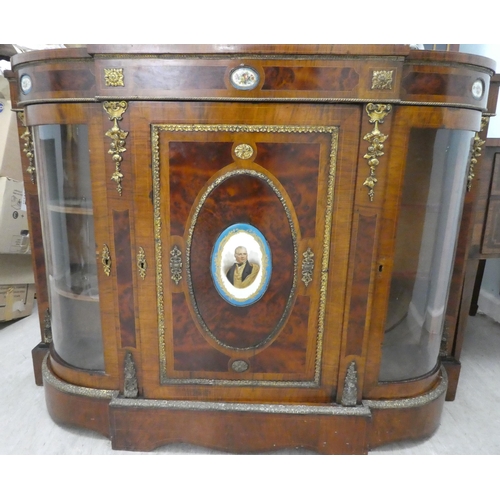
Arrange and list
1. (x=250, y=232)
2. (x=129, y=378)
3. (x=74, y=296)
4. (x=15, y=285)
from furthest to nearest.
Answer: (x=15, y=285), (x=74, y=296), (x=129, y=378), (x=250, y=232)

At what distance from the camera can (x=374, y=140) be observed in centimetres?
118

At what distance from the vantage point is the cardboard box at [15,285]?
226 cm

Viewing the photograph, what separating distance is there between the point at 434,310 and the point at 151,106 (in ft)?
3.97

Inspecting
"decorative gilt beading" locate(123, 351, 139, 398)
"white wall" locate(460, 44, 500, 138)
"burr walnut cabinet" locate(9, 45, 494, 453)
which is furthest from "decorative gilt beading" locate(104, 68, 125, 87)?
"white wall" locate(460, 44, 500, 138)

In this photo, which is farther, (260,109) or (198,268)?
(198,268)

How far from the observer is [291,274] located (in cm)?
130

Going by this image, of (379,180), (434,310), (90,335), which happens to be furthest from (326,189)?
(90,335)

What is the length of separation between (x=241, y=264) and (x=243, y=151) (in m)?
0.35

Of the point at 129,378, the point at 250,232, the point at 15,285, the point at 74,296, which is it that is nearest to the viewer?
the point at 250,232

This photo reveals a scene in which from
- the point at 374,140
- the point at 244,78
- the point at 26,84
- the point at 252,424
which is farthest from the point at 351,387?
the point at 26,84

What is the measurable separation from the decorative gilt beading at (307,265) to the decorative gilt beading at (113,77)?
29.3 inches

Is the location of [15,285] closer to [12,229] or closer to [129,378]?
[12,229]

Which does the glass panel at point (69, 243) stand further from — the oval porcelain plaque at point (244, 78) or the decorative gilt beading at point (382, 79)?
the decorative gilt beading at point (382, 79)

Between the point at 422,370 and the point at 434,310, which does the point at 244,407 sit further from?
the point at 434,310
